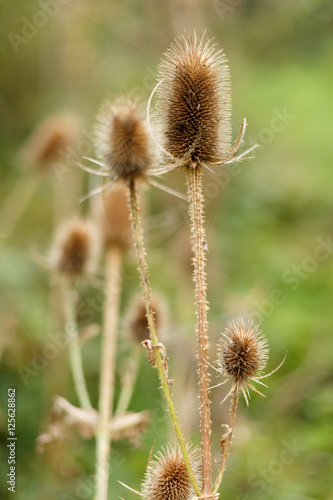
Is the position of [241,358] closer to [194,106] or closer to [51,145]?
[194,106]

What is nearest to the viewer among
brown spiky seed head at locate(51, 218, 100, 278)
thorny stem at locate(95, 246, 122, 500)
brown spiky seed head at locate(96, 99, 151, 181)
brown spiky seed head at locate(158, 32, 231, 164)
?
brown spiky seed head at locate(158, 32, 231, 164)

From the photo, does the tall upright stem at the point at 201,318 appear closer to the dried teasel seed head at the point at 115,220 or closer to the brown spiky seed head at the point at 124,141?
the brown spiky seed head at the point at 124,141

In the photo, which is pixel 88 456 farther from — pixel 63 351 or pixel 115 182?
pixel 115 182

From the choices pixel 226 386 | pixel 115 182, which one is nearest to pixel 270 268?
pixel 226 386

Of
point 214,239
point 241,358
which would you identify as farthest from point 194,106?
point 214,239

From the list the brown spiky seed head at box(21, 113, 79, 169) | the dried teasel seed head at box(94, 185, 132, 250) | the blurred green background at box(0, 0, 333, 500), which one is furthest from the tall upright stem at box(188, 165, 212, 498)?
the brown spiky seed head at box(21, 113, 79, 169)

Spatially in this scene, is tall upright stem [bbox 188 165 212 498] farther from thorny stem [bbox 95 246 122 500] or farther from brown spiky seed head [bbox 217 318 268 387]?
thorny stem [bbox 95 246 122 500]
